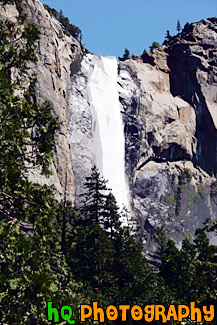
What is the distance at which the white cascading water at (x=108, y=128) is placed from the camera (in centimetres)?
6720

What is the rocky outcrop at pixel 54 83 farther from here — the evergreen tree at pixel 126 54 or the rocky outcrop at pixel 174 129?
the evergreen tree at pixel 126 54

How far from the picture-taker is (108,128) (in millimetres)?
71875

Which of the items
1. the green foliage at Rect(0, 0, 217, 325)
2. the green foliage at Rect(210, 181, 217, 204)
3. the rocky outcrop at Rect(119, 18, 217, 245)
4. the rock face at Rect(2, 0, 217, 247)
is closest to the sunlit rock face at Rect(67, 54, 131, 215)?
the rock face at Rect(2, 0, 217, 247)

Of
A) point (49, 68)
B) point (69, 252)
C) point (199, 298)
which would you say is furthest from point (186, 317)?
point (49, 68)

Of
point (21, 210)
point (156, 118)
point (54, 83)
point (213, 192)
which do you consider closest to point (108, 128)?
point (156, 118)

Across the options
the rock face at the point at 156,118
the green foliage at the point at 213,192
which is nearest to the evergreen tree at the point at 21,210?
the rock face at the point at 156,118

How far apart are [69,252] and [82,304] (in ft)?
33.4

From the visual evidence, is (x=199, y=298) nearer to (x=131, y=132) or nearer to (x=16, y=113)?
(x=16, y=113)

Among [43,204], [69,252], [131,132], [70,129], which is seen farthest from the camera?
[131,132]

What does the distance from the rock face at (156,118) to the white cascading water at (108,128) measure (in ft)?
4.37

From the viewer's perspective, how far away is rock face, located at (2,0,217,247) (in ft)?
198

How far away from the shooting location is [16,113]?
14.2 meters

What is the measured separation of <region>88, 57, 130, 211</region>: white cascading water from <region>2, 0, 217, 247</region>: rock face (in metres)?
1.33

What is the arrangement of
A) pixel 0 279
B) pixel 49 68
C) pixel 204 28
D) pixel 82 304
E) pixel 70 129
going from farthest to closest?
pixel 204 28 < pixel 70 129 < pixel 49 68 < pixel 82 304 < pixel 0 279
